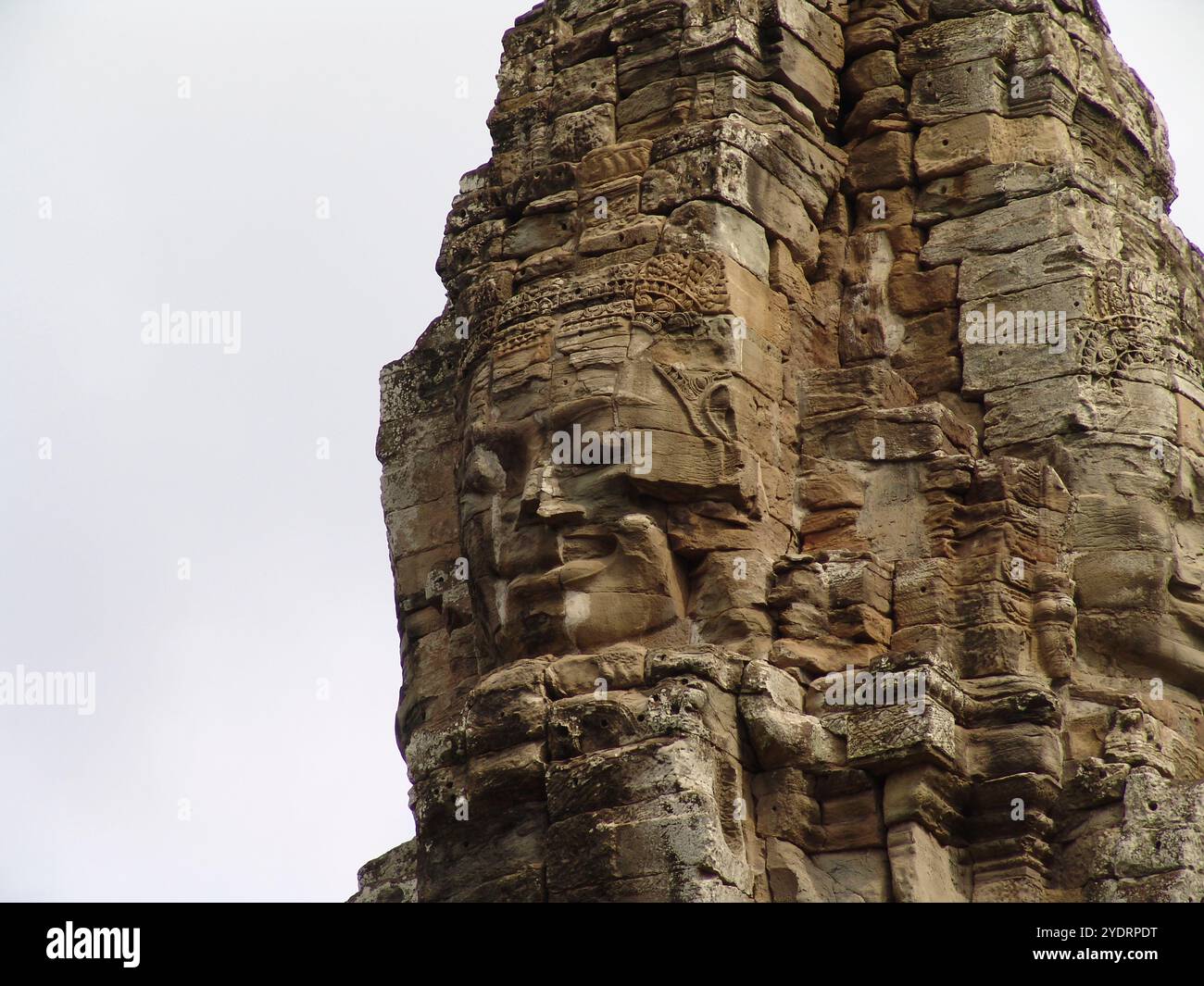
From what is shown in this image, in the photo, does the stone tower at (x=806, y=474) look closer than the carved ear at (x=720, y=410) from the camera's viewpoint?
Yes

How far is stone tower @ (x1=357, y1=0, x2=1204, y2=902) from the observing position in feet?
81.2

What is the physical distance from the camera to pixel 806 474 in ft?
86.8

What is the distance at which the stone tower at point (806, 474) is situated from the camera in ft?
81.2

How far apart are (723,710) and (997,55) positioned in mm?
6582

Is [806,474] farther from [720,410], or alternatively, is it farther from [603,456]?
[603,456]

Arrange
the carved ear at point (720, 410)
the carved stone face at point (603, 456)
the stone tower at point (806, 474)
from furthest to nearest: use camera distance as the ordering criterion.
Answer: the carved ear at point (720, 410) < the carved stone face at point (603, 456) < the stone tower at point (806, 474)

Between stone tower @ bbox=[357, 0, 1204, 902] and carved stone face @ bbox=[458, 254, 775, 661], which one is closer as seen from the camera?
stone tower @ bbox=[357, 0, 1204, 902]

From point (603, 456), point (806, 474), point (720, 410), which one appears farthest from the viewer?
point (806, 474)

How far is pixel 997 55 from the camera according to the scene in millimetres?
28297

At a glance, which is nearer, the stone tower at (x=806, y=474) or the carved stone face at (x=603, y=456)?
the stone tower at (x=806, y=474)

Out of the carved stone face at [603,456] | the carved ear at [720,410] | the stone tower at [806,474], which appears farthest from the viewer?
the carved ear at [720,410]

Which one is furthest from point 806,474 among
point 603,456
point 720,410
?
point 603,456

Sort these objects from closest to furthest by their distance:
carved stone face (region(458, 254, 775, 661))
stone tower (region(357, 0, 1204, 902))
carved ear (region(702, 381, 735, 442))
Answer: stone tower (region(357, 0, 1204, 902)) < carved stone face (region(458, 254, 775, 661)) < carved ear (region(702, 381, 735, 442))
